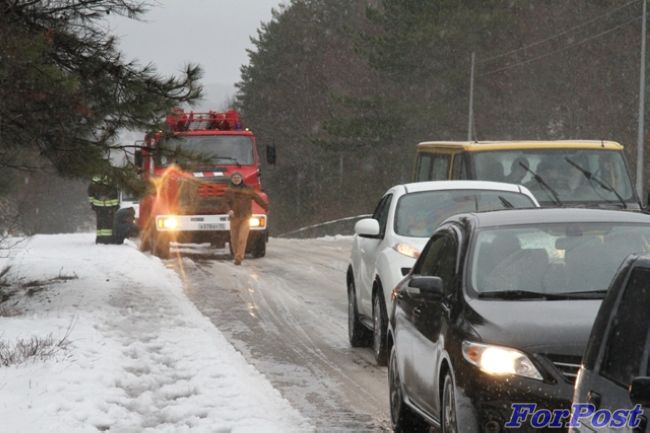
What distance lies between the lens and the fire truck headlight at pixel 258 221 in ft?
90.6

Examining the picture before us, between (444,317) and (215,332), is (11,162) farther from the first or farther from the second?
(444,317)

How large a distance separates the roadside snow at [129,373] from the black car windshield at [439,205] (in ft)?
7.08

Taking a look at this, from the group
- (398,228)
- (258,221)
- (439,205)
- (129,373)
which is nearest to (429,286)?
(129,373)

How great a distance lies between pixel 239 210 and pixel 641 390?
22.0 m

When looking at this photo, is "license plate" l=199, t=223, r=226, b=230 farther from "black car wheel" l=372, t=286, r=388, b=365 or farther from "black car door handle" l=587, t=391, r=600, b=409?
"black car door handle" l=587, t=391, r=600, b=409

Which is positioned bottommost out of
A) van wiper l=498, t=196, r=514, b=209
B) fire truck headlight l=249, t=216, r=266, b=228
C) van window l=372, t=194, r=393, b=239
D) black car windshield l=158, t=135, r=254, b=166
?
fire truck headlight l=249, t=216, r=266, b=228

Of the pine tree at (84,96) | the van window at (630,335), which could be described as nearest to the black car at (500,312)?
the van window at (630,335)

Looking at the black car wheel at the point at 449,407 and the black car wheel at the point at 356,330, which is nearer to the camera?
the black car wheel at the point at 449,407

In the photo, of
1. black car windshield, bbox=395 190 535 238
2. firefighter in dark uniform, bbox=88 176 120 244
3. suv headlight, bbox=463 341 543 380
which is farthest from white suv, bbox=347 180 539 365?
firefighter in dark uniform, bbox=88 176 120 244

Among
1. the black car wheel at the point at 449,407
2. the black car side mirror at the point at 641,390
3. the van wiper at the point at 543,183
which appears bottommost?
the black car wheel at the point at 449,407

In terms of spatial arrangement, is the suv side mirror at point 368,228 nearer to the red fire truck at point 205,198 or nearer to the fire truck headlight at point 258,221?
the red fire truck at point 205,198

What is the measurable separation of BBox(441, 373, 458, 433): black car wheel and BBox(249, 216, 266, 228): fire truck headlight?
20.5 metres

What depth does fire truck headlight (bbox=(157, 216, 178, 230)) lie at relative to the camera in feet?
88.9

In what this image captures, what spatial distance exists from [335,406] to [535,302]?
11.3 ft
